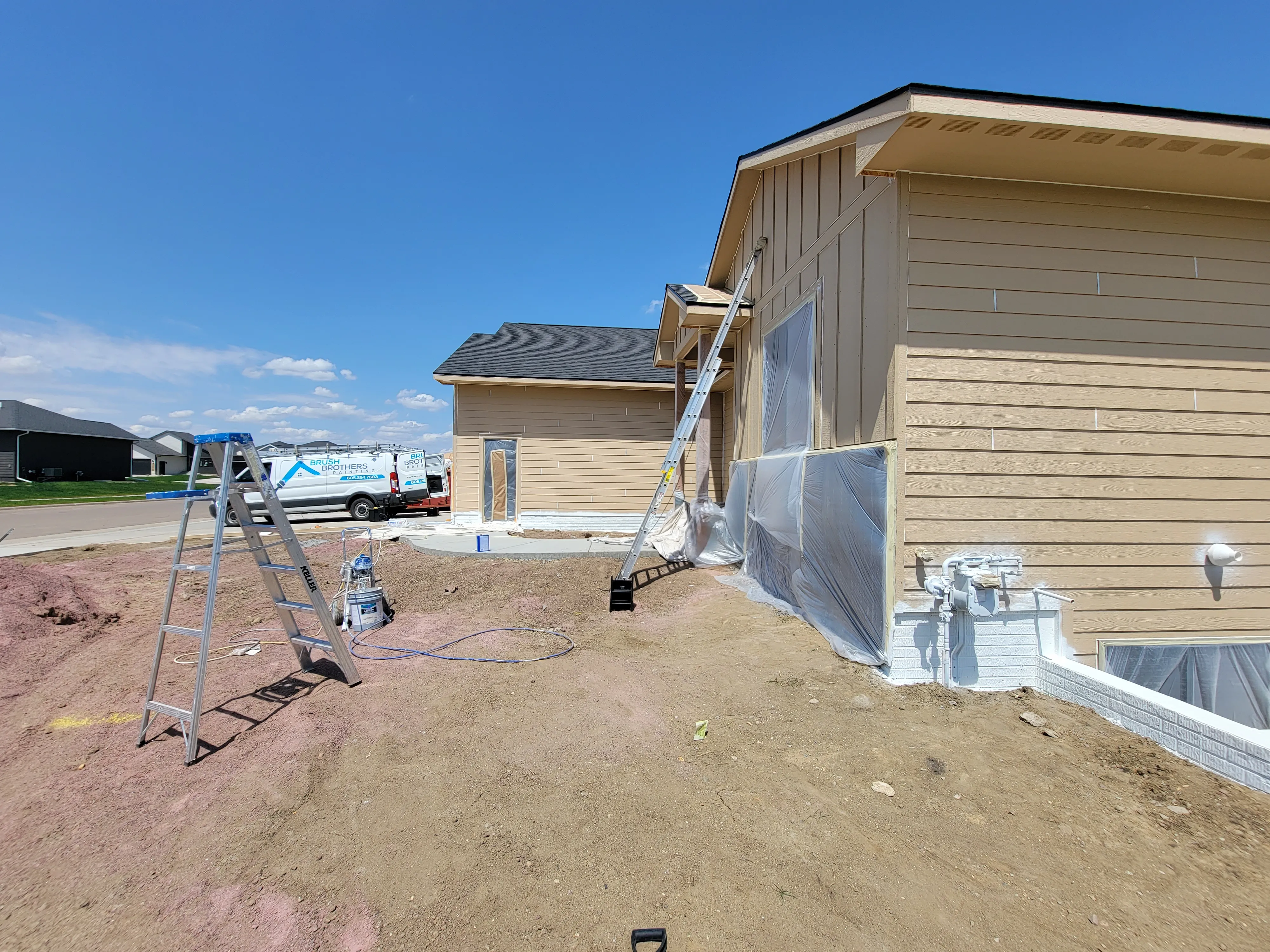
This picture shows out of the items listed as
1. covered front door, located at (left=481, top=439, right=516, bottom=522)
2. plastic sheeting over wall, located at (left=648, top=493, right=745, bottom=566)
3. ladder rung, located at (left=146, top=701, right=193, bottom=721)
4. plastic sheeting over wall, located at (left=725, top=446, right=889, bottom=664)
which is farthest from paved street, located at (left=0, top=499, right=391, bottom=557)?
plastic sheeting over wall, located at (left=725, top=446, right=889, bottom=664)

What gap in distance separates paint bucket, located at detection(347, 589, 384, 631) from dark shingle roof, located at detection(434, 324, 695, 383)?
8169 millimetres

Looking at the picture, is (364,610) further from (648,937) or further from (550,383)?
(550,383)

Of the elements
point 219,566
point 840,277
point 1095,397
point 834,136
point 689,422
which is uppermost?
point 834,136

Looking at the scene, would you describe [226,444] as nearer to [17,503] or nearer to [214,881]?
[214,881]

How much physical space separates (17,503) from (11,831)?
1137 inches

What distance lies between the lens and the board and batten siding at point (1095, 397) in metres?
4.14

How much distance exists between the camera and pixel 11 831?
2.65m

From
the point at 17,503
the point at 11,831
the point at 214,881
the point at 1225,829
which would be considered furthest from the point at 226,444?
the point at 17,503

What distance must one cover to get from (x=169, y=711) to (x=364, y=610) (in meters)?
2.41

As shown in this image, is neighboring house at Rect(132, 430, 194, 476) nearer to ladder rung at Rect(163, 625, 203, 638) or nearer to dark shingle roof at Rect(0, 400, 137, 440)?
dark shingle roof at Rect(0, 400, 137, 440)

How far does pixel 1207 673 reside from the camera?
4453 millimetres

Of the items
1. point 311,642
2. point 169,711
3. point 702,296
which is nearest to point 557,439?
point 702,296

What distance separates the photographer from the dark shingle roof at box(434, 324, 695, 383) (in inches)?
531

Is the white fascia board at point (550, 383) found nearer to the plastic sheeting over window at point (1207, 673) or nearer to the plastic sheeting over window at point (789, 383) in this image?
the plastic sheeting over window at point (789, 383)
